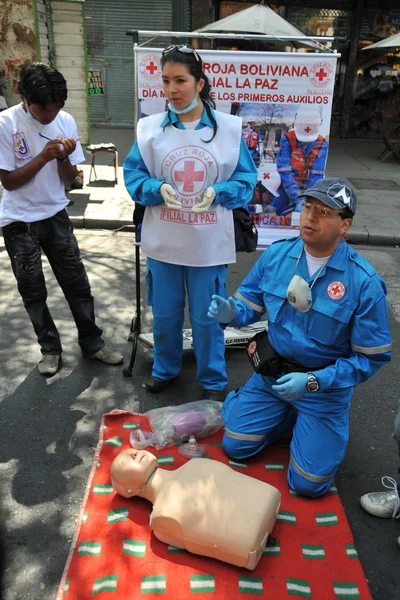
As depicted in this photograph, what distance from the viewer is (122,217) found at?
23.2 feet

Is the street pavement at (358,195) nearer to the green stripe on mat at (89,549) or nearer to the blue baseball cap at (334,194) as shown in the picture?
the blue baseball cap at (334,194)

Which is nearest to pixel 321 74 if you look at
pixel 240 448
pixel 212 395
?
pixel 212 395

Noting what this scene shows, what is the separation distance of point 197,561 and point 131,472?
48 centimetres

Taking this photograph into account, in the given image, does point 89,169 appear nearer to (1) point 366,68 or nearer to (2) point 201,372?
(2) point 201,372

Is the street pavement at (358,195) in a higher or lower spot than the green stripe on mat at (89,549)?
higher

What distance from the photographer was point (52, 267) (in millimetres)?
3496

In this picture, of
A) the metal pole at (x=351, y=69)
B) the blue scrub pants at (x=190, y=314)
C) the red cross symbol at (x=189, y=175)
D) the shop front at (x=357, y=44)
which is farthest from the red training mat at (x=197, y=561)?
the metal pole at (x=351, y=69)

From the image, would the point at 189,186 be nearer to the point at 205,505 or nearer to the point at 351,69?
the point at 205,505

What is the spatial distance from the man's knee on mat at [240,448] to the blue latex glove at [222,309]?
655mm

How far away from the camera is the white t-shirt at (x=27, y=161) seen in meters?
3.08

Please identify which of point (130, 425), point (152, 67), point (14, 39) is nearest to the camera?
point (130, 425)

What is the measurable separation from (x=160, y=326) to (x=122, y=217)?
4.01 m

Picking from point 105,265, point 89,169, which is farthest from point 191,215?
point 89,169

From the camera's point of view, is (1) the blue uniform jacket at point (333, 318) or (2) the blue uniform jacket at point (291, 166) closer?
(1) the blue uniform jacket at point (333, 318)
